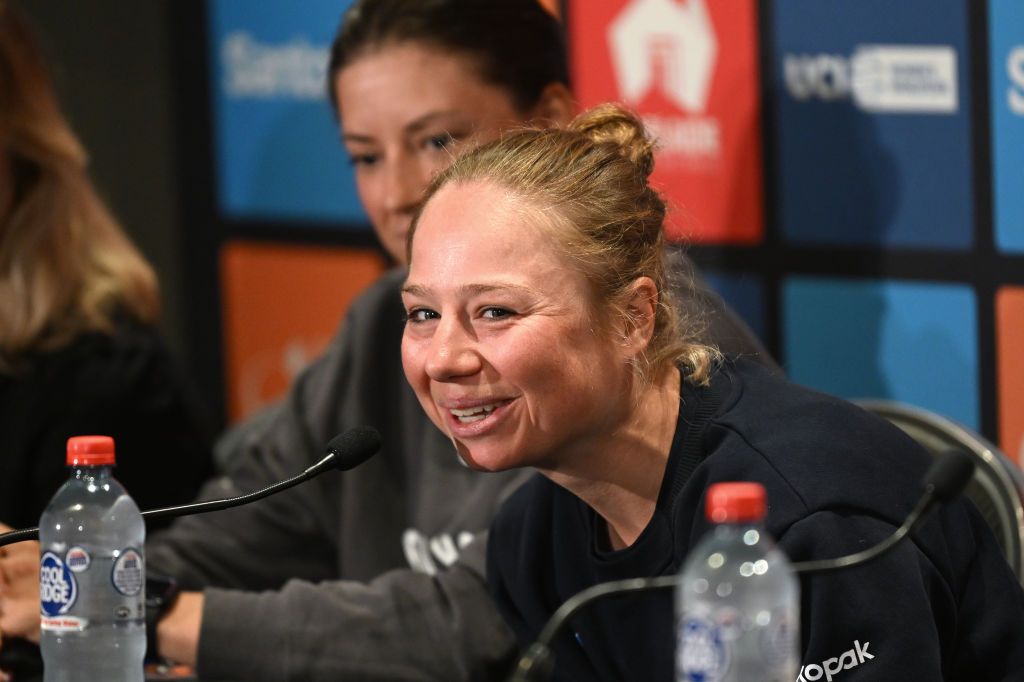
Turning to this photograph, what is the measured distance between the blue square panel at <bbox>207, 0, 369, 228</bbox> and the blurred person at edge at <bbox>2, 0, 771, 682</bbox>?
0.96 meters

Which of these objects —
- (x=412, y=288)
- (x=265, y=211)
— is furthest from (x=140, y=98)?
(x=412, y=288)

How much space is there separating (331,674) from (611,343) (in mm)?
636

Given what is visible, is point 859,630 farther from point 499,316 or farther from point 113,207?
point 113,207

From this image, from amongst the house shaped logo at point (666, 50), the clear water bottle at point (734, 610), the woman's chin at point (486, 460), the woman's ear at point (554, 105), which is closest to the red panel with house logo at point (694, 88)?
the house shaped logo at point (666, 50)

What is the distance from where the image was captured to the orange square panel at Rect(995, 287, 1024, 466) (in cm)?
227

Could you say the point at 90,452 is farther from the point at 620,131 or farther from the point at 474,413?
the point at 620,131

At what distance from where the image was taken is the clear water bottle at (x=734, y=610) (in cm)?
106

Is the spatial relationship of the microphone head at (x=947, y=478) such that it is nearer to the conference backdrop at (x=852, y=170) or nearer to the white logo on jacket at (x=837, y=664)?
the white logo on jacket at (x=837, y=664)

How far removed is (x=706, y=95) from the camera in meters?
2.60

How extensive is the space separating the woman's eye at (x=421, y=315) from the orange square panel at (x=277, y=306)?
1748 mm

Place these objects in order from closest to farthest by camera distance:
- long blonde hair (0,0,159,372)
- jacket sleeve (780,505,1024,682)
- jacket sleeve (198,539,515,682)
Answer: jacket sleeve (780,505,1024,682) → jacket sleeve (198,539,515,682) → long blonde hair (0,0,159,372)

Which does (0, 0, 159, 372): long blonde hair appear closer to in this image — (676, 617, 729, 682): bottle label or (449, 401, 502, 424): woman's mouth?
(449, 401, 502, 424): woman's mouth

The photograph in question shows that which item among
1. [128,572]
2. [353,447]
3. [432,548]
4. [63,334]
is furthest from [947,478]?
[63,334]

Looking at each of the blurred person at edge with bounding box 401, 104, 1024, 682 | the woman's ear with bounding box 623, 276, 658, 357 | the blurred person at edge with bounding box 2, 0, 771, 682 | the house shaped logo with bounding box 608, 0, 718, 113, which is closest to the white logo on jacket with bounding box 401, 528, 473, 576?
the blurred person at edge with bounding box 2, 0, 771, 682
